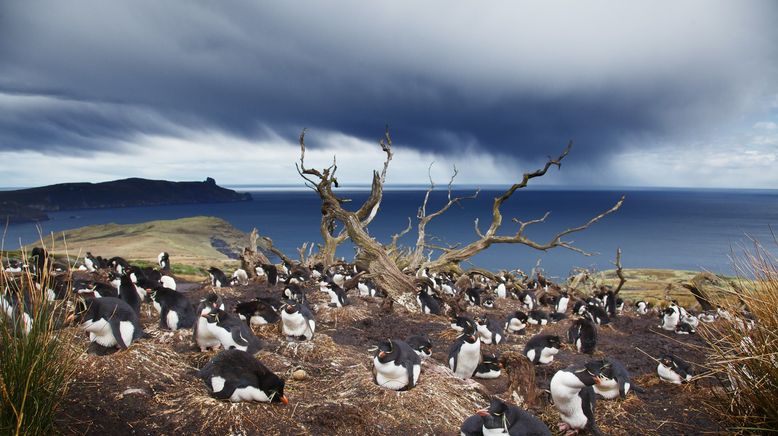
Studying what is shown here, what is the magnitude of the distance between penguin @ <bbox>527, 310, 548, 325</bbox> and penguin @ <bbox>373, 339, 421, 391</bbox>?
28.5 feet

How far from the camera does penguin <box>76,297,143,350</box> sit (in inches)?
301

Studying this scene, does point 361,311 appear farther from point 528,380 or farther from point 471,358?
point 528,380

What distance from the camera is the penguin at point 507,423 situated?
5.95 metres

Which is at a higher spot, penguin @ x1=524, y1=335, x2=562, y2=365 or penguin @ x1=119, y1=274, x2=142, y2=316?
penguin @ x1=119, y1=274, x2=142, y2=316

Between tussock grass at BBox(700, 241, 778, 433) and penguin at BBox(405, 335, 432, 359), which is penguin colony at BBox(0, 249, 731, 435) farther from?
tussock grass at BBox(700, 241, 778, 433)

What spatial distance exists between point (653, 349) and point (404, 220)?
183m

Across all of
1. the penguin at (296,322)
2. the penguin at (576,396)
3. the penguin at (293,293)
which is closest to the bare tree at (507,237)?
the penguin at (293,293)

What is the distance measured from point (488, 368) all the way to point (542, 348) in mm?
1759

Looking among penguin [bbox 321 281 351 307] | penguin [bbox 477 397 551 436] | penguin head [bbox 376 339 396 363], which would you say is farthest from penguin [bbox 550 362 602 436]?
penguin [bbox 321 281 351 307]

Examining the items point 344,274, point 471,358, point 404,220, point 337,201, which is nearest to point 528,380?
point 471,358

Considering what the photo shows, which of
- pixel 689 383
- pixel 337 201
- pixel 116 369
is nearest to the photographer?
pixel 116 369

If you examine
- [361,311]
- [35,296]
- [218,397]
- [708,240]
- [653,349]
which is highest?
[35,296]

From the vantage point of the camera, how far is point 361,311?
14.7 m

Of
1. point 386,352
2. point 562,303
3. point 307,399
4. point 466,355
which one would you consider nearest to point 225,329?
point 307,399
